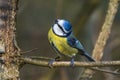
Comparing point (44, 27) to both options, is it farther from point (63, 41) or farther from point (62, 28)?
point (62, 28)

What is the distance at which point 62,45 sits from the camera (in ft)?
5.83

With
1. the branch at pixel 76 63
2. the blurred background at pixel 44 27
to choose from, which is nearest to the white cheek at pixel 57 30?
the branch at pixel 76 63

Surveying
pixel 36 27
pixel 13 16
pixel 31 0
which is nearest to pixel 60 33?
pixel 13 16

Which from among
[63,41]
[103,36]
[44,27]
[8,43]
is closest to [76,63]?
[8,43]

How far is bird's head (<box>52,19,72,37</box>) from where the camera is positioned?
161 centimetres

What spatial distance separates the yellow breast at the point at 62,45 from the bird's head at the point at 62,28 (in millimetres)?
24

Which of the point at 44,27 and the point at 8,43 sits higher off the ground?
the point at 8,43

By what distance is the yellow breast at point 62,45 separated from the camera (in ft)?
5.73

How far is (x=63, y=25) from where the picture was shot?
63.8 inches

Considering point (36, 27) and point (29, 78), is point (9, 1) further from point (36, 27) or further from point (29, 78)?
point (36, 27)

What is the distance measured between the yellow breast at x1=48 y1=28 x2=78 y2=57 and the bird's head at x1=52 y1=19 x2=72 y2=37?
0.02 meters

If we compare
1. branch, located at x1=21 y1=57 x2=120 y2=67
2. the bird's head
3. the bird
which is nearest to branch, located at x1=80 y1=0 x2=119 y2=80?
the bird

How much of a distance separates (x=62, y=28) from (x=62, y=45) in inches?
5.9

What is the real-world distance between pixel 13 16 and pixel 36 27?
2.99 meters
